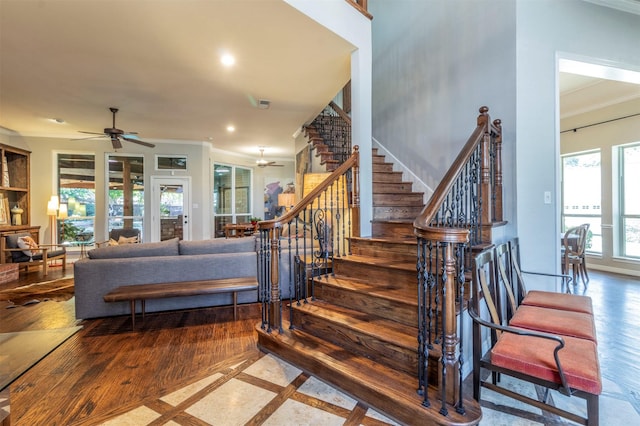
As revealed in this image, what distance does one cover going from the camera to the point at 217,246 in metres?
3.80

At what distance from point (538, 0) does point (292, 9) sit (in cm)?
237

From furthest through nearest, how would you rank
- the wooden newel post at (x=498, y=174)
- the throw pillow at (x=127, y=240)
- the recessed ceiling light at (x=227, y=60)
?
the throw pillow at (x=127, y=240) < the recessed ceiling light at (x=227, y=60) < the wooden newel post at (x=498, y=174)

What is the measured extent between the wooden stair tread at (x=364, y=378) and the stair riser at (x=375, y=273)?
2.21 ft

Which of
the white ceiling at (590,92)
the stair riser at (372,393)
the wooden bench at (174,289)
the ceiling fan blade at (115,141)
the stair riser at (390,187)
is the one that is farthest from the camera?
the ceiling fan blade at (115,141)

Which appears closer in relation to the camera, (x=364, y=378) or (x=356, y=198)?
(x=364, y=378)

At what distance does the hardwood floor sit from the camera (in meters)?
1.90

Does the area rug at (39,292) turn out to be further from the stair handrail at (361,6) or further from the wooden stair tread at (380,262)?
the stair handrail at (361,6)

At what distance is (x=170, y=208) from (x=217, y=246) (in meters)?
4.85

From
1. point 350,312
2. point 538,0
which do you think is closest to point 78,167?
point 350,312

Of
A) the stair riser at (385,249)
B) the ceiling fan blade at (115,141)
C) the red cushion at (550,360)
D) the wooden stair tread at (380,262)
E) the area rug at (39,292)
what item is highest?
the ceiling fan blade at (115,141)

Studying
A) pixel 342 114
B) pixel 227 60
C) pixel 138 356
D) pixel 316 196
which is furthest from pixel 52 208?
pixel 316 196

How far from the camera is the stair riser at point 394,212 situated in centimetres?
A: 354

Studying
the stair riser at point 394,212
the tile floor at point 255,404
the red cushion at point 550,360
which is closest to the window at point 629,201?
the stair riser at point 394,212

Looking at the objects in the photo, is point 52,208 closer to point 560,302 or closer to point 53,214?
point 53,214
